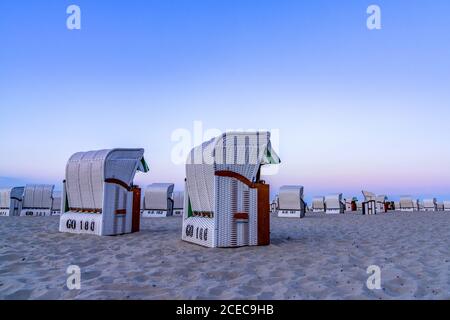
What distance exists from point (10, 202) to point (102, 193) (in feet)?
53.6

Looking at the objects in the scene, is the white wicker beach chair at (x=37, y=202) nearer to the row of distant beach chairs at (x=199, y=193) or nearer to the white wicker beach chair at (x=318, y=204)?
the row of distant beach chairs at (x=199, y=193)

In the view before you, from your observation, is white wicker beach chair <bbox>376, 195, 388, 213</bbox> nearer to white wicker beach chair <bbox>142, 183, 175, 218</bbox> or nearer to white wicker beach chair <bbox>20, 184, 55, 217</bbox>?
white wicker beach chair <bbox>142, 183, 175, 218</bbox>

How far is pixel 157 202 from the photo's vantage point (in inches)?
937

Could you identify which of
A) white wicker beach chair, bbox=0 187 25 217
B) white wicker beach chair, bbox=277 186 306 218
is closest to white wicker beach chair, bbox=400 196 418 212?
white wicker beach chair, bbox=277 186 306 218

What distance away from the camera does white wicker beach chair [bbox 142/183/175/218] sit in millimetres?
23703

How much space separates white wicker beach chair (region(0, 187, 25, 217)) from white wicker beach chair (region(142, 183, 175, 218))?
27.0 ft

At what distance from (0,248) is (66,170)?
4.32 m

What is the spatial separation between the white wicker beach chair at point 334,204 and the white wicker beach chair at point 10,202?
24.5m

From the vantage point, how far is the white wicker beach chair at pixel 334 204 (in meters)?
31.7

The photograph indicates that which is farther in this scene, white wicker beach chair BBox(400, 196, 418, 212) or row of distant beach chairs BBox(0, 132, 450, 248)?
white wicker beach chair BBox(400, 196, 418, 212)

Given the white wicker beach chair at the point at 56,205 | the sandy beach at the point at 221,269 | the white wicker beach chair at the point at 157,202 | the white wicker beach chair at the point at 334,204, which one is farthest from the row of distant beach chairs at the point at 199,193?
the white wicker beach chair at the point at 334,204

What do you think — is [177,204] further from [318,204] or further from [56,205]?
[318,204]
